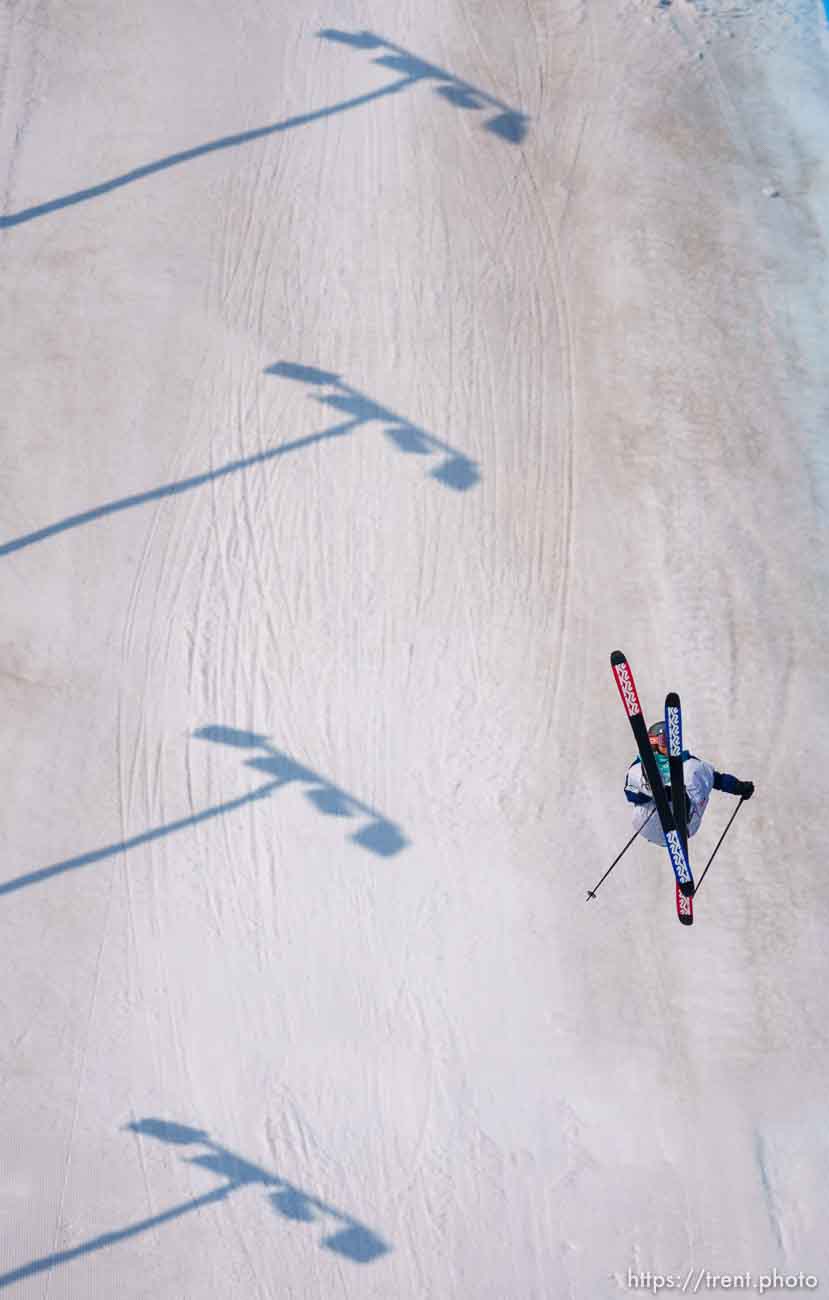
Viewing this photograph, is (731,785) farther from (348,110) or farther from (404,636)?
(348,110)

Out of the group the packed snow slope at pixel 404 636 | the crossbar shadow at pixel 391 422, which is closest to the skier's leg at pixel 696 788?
the packed snow slope at pixel 404 636

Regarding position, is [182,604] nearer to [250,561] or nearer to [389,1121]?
[250,561]

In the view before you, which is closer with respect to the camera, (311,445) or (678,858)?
(678,858)

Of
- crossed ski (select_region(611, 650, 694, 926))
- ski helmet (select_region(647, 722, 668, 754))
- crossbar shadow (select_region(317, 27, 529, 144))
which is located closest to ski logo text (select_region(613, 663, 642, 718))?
crossed ski (select_region(611, 650, 694, 926))

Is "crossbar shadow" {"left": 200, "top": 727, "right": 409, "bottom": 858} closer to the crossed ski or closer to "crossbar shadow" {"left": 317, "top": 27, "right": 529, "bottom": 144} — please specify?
the crossed ski

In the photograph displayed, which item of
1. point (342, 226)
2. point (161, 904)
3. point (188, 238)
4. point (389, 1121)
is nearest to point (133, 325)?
point (188, 238)

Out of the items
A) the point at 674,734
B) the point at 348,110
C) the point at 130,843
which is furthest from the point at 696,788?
the point at 348,110
